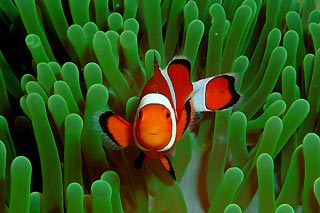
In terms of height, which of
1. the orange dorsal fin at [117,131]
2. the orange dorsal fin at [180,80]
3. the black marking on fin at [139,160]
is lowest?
the black marking on fin at [139,160]

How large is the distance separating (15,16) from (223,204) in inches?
34.9

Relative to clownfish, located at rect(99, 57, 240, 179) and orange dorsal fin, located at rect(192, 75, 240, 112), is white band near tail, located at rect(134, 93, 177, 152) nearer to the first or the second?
clownfish, located at rect(99, 57, 240, 179)

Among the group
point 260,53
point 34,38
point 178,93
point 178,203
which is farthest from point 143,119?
point 260,53

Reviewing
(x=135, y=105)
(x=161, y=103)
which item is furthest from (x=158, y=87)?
(x=135, y=105)

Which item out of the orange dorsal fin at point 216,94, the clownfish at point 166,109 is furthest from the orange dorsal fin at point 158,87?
the orange dorsal fin at point 216,94

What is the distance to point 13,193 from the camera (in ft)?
2.95

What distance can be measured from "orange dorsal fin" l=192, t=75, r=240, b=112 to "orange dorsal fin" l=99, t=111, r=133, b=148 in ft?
0.52

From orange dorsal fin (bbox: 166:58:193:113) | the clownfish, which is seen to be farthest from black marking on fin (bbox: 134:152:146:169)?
orange dorsal fin (bbox: 166:58:193:113)

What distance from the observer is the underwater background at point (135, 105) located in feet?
3.26

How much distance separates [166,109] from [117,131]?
15 cm

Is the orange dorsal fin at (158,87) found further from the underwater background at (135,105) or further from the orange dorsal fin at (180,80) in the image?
the underwater background at (135,105)

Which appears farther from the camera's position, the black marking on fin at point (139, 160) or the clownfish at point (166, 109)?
the black marking on fin at point (139, 160)

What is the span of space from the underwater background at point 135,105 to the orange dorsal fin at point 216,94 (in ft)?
0.28

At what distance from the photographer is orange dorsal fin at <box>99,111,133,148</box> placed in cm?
96
